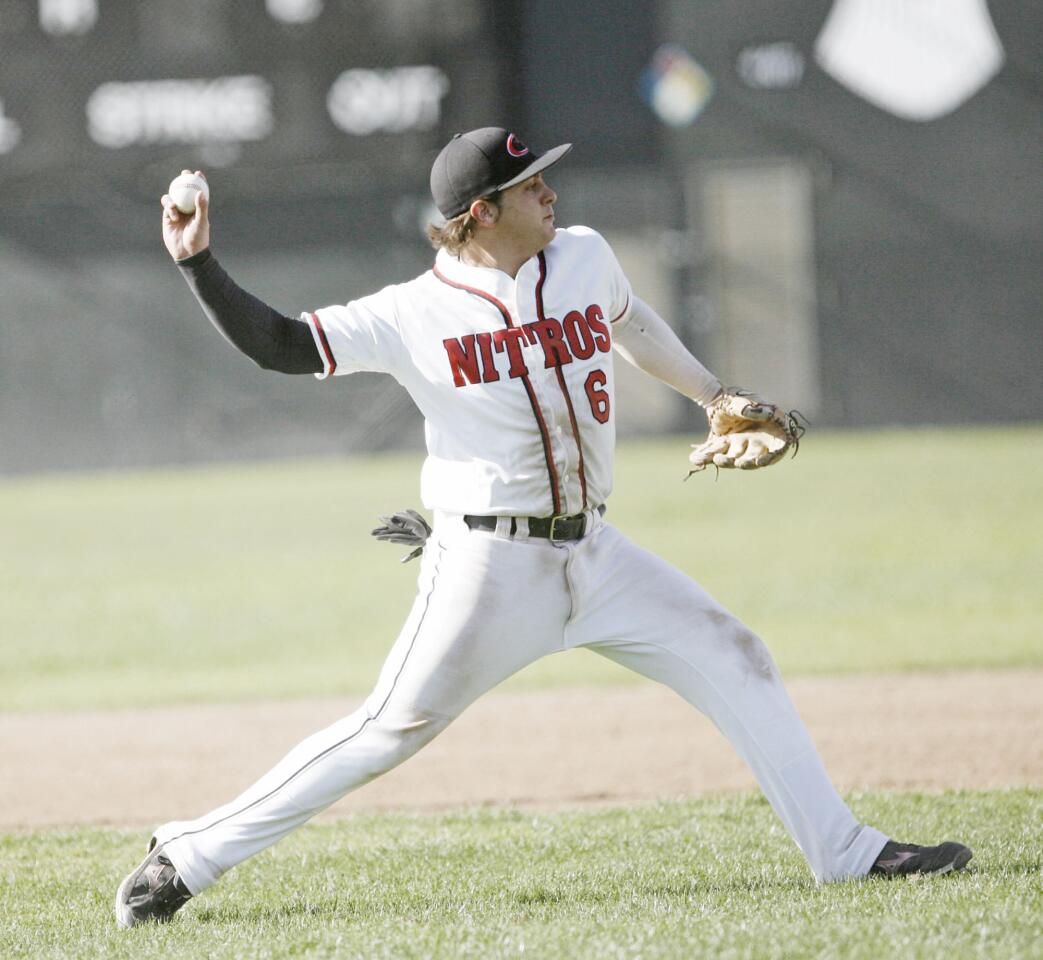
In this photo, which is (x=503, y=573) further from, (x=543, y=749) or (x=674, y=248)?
(x=674, y=248)

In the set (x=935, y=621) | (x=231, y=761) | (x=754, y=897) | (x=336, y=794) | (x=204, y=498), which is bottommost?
(x=204, y=498)

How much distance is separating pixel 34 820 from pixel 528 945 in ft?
8.29

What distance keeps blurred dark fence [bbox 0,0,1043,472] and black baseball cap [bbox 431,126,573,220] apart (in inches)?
488

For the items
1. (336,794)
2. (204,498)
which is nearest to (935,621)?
(336,794)

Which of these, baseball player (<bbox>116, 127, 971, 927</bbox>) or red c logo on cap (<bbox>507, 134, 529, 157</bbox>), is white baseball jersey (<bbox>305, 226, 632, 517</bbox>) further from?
red c logo on cap (<bbox>507, 134, 529, 157</bbox>)

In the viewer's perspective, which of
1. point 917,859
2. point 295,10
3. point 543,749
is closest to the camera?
point 917,859

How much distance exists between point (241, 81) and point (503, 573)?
11.1 metres

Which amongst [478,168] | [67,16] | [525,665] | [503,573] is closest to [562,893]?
[525,665]

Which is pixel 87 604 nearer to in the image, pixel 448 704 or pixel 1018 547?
pixel 1018 547

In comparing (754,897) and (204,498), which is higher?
(754,897)

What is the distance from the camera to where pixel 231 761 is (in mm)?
5727

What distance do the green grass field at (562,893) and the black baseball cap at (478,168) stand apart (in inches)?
61.9

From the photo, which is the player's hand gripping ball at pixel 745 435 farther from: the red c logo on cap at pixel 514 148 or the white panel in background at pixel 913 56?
the white panel in background at pixel 913 56

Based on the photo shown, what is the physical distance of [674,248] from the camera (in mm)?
16234
